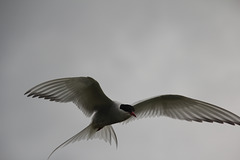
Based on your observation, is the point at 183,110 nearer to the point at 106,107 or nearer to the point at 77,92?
the point at 106,107

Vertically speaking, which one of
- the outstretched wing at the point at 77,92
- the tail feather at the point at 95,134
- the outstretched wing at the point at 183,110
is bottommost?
the tail feather at the point at 95,134

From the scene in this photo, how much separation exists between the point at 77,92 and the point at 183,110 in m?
1.30

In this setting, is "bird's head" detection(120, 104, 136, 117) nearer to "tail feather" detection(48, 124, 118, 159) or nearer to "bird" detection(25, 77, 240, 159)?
"bird" detection(25, 77, 240, 159)

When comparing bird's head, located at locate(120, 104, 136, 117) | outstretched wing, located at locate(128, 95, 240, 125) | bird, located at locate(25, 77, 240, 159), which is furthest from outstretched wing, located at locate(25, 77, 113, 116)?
outstretched wing, located at locate(128, 95, 240, 125)

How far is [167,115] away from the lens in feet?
14.6

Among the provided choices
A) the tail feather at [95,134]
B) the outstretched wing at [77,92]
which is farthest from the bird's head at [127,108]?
the tail feather at [95,134]

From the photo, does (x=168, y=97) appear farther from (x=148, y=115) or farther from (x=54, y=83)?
(x=54, y=83)

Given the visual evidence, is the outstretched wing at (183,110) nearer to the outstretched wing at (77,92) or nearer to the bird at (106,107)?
the bird at (106,107)

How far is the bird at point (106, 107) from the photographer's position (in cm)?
390

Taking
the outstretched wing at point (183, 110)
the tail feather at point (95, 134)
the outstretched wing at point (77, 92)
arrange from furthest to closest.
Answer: the tail feather at point (95, 134), the outstretched wing at point (77, 92), the outstretched wing at point (183, 110)

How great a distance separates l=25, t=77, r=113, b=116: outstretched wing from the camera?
3894 millimetres

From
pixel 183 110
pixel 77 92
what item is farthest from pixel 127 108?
pixel 183 110

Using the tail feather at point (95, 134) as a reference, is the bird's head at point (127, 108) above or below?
above

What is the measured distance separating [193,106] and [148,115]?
2.09 feet
